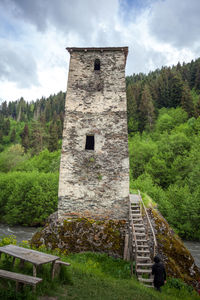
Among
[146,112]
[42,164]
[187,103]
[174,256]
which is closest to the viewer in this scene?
[174,256]

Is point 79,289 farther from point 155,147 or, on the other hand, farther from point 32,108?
point 32,108

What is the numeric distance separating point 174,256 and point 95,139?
657 cm

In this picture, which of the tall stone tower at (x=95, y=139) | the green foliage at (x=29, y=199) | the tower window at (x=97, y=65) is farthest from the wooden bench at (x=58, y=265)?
the green foliage at (x=29, y=199)

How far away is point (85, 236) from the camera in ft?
30.9

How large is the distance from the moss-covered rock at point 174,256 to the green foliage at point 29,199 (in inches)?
671

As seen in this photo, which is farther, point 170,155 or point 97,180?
point 170,155

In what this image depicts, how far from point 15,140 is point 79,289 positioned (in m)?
76.3

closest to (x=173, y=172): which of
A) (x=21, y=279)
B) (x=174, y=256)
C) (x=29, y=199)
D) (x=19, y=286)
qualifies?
(x=29, y=199)

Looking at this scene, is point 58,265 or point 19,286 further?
point 58,265

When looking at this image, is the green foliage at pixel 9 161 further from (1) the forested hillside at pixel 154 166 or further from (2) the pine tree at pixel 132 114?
(2) the pine tree at pixel 132 114

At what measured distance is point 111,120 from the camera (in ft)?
36.1

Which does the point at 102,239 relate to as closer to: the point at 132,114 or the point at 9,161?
the point at 9,161

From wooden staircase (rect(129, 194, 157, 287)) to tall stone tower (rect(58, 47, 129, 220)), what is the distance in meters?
0.73

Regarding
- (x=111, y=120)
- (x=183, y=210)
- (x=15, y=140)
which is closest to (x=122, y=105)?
(x=111, y=120)
